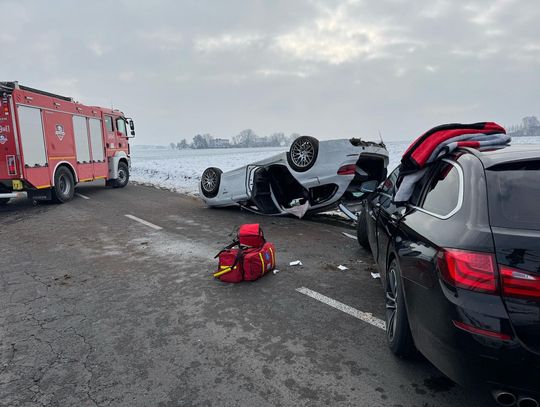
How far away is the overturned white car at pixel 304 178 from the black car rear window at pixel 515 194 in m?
5.12

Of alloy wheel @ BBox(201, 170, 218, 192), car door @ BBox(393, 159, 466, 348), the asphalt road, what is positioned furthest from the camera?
alloy wheel @ BBox(201, 170, 218, 192)

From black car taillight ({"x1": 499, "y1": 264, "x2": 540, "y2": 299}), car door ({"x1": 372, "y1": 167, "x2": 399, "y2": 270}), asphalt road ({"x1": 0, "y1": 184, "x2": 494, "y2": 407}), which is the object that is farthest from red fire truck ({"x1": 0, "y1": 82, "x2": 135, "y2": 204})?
black car taillight ({"x1": 499, "y1": 264, "x2": 540, "y2": 299})

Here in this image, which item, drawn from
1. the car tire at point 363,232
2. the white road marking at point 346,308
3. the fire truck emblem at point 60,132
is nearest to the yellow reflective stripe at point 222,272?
the white road marking at point 346,308

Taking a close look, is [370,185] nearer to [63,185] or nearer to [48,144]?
[48,144]

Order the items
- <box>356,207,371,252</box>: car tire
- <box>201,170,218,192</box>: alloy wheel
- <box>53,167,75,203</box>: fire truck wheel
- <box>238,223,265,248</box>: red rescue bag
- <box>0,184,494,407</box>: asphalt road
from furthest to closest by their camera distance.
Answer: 1. <box>53,167,75,203</box>: fire truck wheel
2. <box>201,170,218,192</box>: alloy wheel
3. <box>356,207,371,252</box>: car tire
4. <box>238,223,265,248</box>: red rescue bag
5. <box>0,184,494,407</box>: asphalt road

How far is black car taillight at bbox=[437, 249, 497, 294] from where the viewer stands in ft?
6.39

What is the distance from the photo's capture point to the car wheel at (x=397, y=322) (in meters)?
2.76

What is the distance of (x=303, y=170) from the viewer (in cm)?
772

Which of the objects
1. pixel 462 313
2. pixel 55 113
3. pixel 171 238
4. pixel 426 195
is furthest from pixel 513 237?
pixel 55 113

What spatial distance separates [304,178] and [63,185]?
753 cm

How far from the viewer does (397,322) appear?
2.83m

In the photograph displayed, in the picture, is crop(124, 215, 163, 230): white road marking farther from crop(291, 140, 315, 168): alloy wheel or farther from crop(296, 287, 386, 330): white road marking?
crop(296, 287, 386, 330): white road marking

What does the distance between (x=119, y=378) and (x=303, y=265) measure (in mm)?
2927

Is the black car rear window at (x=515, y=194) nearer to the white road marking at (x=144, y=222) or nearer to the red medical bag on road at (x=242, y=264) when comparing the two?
the red medical bag on road at (x=242, y=264)
